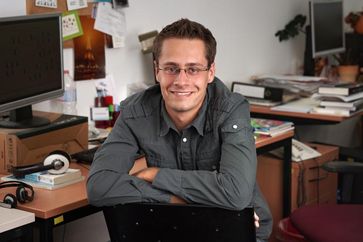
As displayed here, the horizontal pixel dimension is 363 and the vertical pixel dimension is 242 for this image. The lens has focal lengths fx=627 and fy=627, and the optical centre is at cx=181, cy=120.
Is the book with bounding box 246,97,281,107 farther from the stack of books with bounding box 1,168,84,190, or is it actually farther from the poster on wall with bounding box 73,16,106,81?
the stack of books with bounding box 1,168,84,190

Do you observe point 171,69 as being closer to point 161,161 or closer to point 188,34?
point 188,34

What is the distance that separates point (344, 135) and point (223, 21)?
1.59m

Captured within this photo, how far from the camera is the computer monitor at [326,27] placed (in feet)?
13.5

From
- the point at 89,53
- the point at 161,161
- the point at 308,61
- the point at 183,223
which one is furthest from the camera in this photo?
the point at 308,61

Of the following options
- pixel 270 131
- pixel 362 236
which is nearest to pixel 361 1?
pixel 270 131

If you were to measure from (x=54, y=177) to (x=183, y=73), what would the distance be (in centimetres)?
62

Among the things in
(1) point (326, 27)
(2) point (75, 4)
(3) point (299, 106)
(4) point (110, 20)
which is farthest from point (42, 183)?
(1) point (326, 27)

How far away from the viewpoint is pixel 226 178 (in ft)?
5.99

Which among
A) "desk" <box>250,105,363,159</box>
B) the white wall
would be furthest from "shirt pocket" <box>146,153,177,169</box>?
"desk" <box>250,105,363,159</box>

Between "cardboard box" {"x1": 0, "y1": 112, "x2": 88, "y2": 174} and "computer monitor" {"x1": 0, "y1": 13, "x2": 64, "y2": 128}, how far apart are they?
6 cm

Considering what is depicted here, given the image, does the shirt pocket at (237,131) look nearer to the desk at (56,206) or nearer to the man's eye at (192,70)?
the man's eye at (192,70)

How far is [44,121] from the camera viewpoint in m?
2.52

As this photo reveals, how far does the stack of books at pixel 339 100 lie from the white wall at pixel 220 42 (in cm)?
67

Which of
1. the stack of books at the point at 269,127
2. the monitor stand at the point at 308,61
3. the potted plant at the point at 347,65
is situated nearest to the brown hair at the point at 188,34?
the stack of books at the point at 269,127
